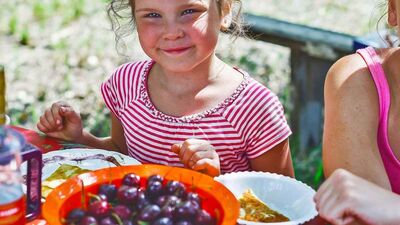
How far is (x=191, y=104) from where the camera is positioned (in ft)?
7.07

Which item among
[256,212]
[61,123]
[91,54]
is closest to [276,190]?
[256,212]

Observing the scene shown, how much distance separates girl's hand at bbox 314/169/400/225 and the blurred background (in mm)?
2009

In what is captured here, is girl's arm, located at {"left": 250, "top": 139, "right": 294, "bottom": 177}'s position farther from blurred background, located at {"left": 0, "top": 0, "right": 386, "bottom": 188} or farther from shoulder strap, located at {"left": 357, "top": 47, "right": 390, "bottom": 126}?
blurred background, located at {"left": 0, "top": 0, "right": 386, "bottom": 188}

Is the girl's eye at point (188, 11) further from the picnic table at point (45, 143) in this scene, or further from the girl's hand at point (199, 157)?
the picnic table at point (45, 143)

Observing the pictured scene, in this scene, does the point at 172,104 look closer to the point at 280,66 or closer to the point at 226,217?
the point at 226,217

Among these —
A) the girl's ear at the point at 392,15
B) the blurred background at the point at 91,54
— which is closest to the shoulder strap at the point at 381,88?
the girl's ear at the point at 392,15

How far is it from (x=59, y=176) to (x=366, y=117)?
79 cm

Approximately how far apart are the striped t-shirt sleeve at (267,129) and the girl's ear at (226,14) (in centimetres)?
26

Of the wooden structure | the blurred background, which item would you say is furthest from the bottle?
the blurred background

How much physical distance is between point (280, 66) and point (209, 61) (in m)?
2.55

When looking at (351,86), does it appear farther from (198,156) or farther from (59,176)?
(59,176)

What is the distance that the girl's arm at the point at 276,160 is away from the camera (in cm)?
211

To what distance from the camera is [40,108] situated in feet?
13.8

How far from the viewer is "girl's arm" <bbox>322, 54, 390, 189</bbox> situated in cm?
181
